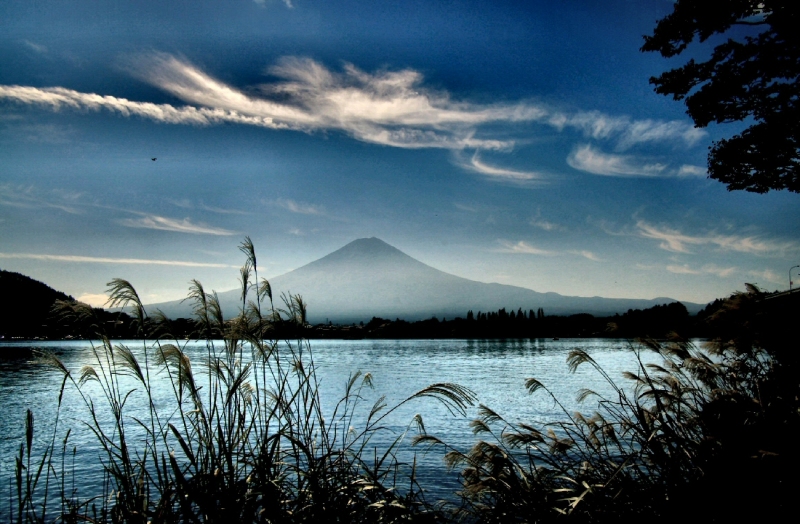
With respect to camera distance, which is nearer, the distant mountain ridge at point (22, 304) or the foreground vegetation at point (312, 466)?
the foreground vegetation at point (312, 466)

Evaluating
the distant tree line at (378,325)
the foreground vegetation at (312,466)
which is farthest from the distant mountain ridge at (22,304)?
the foreground vegetation at (312,466)

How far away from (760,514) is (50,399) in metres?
31.8

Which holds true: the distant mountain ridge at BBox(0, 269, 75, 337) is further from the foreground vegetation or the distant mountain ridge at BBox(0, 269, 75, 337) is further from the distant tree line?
the foreground vegetation

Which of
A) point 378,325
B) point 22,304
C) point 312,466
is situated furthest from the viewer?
point 378,325

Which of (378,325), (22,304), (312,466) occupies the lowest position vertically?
(378,325)

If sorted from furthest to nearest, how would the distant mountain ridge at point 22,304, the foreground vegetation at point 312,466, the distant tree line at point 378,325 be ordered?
the distant mountain ridge at point 22,304, the distant tree line at point 378,325, the foreground vegetation at point 312,466

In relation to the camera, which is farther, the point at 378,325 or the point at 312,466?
the point at 378,325

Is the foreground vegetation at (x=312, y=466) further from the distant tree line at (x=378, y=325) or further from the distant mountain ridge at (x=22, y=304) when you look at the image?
the distant mountain ridge at (x=22, y=304)

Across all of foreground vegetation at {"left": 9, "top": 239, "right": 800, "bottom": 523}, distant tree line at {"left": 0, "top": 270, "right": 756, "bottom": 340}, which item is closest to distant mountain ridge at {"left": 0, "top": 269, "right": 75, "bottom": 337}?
distant tree line at {"left": 0, "top": 270, "right": 756, "bottom": 340}

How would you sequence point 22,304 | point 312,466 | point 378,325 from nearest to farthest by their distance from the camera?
point 312,466 < point 22,304 < point 378,325

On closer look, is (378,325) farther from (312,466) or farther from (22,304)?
(312,466)

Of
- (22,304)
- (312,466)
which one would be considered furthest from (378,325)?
(312,466)

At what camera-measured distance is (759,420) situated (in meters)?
4.86

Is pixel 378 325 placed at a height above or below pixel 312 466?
below
